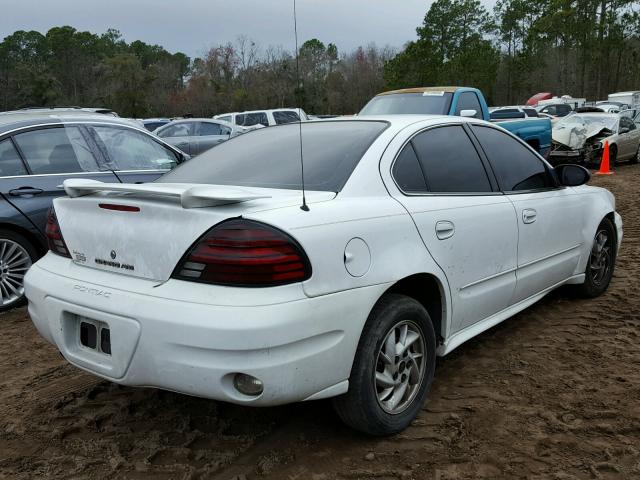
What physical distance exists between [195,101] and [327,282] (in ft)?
139

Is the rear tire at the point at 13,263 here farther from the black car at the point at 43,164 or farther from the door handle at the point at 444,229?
the door handle at the point at 444,229

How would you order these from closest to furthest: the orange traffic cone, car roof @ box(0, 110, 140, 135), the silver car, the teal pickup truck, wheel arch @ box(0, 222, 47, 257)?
wheel arch @ box(0, 222, 47, 257)
car roof @ box(0, 110, 140, 135)
the teal pickup truck
the orange traffic cone
the silver car

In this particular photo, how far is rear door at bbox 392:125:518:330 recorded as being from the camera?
9.98 ft


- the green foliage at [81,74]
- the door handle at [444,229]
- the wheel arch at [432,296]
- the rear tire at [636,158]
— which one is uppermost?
the green foliage at [81,74]

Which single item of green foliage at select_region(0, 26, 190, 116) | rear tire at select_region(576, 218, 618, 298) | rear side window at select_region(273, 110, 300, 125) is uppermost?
green foliage at select_region(0, 26, 190, 116)

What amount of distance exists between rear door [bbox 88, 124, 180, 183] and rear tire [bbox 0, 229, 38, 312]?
1003 millimetres

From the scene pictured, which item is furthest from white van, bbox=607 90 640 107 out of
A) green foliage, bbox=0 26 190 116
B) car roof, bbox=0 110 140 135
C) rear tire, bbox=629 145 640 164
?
car roof, bbox=0 110 140 135

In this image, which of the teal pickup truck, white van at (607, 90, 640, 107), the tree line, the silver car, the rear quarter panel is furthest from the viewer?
the tree line

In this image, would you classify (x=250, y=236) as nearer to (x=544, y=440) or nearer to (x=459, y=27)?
(x=544, y=440)

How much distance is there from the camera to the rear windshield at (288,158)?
294 cm

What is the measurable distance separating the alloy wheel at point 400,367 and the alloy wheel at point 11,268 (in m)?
3.55

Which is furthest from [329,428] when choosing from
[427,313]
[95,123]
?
[95,123]

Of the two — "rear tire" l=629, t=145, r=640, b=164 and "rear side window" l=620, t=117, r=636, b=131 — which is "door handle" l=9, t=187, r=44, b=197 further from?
"rear tire" l=629, t=145, r=640, b=164

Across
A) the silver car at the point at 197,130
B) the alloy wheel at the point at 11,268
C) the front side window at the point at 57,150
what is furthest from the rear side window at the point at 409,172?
the silver car at the point at 197,130
